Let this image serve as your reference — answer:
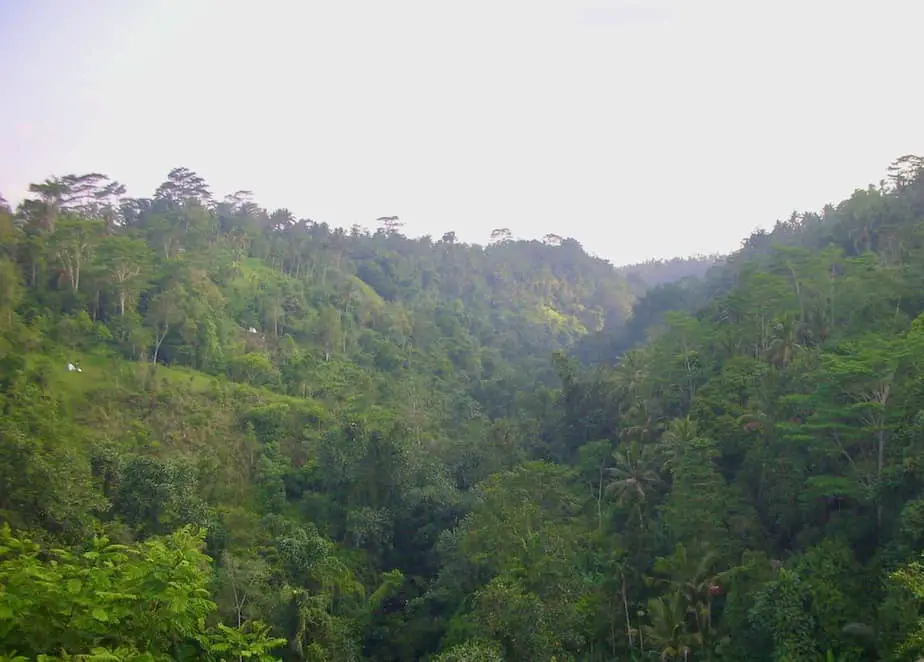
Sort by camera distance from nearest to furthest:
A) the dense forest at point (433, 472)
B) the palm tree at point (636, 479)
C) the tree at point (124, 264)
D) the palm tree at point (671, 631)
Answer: the dense forest at point (433, 472), the palm tree at point (671, 631), the palm tree at point (636, 479), the tree at point (124, 264)

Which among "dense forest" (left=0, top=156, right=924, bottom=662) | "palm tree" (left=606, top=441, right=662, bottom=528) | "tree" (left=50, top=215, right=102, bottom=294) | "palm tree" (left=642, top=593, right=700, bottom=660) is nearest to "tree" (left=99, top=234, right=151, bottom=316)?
"dense forest" (left=0, top=156, right=924, bottom=662)

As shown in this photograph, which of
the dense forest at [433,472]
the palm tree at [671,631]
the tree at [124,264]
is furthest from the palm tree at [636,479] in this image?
the tree at [124,264]

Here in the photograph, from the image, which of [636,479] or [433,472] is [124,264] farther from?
[636,479]

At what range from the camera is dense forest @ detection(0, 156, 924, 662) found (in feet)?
51.0

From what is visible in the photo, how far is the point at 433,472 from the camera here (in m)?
30.9

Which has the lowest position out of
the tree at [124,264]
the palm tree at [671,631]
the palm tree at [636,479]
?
the palm tree at [671,631]

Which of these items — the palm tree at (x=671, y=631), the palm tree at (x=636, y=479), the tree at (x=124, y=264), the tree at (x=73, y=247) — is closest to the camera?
the palm tree at (x=671, y=631)

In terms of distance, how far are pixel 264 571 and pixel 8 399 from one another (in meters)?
11.5

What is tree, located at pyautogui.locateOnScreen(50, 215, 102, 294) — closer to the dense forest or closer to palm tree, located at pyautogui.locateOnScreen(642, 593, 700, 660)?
the dense forest

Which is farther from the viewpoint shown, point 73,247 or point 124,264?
point 124,264

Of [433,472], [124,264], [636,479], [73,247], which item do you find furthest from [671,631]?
[73,247]

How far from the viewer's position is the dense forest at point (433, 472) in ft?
51.0

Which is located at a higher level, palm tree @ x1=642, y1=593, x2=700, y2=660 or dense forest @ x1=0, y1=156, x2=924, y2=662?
dense forest @ x1=0, y1=156, x2=924, y2=662

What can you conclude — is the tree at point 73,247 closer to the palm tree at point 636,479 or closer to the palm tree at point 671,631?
the palm tree at point 636,479
